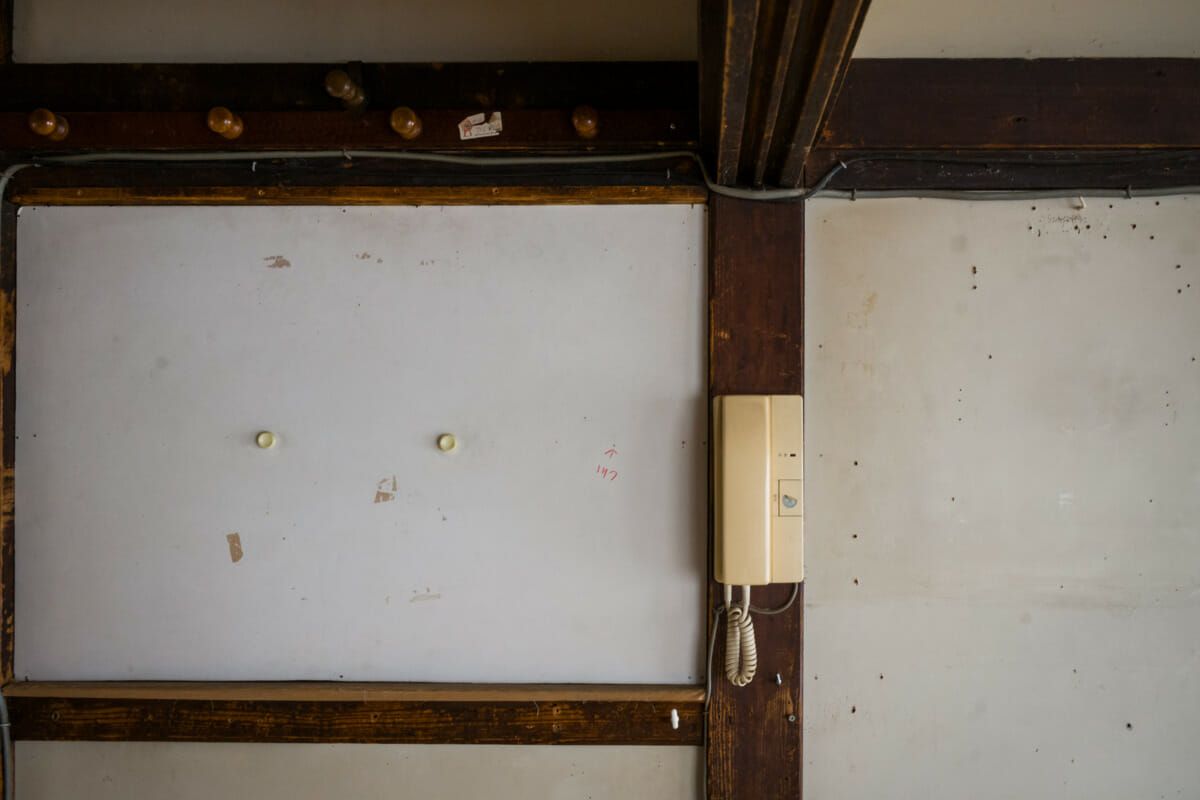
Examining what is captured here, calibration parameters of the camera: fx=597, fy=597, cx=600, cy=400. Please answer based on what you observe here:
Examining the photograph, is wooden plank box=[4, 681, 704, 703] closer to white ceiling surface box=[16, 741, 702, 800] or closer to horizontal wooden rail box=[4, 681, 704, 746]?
horizontal wooden rail box=[4, 681, 704, 746]

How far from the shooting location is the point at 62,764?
1.30 meters

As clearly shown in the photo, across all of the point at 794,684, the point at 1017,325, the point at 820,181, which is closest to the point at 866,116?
the point at 820,181

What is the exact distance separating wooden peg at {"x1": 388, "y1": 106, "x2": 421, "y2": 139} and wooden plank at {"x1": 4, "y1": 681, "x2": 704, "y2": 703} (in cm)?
117

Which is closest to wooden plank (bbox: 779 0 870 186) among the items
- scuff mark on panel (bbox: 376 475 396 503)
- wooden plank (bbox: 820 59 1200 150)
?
wooden plank (bbox: 820 59 1200 150)

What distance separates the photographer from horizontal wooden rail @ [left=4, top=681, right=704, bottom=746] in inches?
50.3

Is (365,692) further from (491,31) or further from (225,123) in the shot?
(491,31)

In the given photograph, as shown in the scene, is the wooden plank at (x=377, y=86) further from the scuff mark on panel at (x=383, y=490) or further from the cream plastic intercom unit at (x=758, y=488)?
the scuff mark on panel at (x=383, y=490)

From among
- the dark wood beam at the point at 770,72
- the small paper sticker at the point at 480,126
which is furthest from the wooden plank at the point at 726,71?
the small paper sticker at the point at 480,126

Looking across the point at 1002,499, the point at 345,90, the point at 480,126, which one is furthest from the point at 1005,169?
the point at 345,90

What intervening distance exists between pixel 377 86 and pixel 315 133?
0.55 feet

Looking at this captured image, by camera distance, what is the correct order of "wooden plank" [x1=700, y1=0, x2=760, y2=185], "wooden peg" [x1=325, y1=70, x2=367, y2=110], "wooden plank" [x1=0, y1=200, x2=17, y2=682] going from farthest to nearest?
1. "wooden plank" [x1=0, y1=200, x2=17, y2=682]
2. "wooden peg" [x1=325, y1=70, x2=367, y2=110]
3. "wooden plank" [x1=700, y1=0, x2=760, y2=185]

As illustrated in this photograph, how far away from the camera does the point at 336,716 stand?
129cm

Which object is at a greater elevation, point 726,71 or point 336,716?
point 726,71

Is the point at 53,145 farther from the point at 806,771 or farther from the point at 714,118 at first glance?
the point at 806,771
